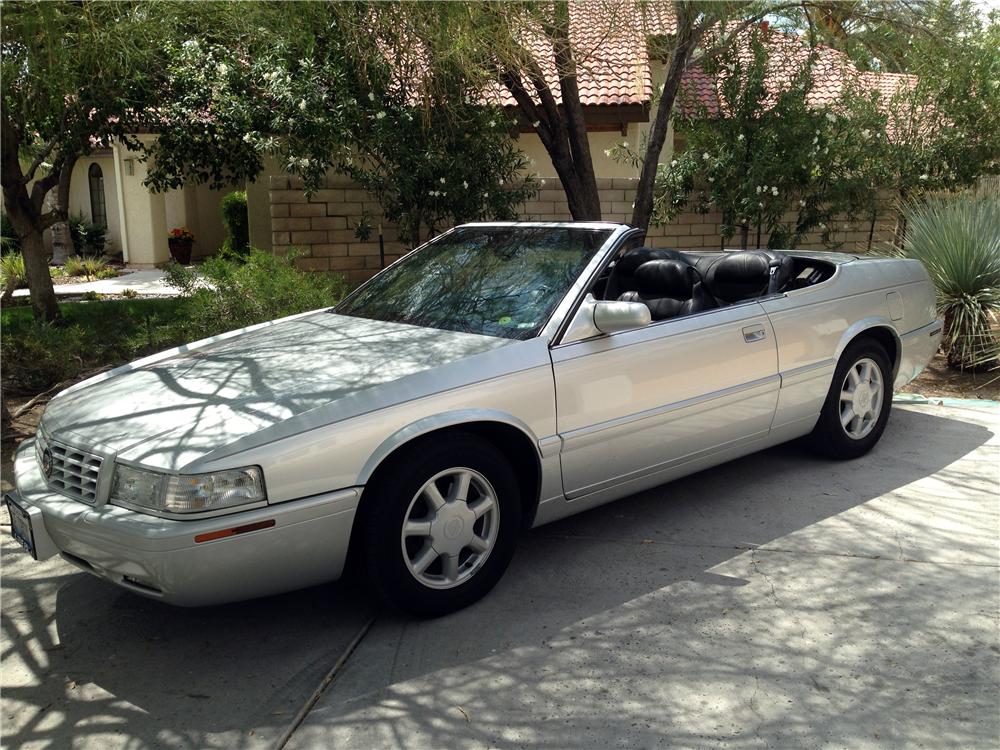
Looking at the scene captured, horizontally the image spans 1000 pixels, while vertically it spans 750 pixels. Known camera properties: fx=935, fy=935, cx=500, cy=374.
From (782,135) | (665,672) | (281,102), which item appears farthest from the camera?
(782,135)

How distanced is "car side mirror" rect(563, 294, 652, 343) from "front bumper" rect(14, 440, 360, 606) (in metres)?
1.28

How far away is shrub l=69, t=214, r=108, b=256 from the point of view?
22.8 meters

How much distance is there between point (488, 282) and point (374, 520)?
1607 mm

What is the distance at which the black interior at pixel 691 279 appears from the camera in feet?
16.5

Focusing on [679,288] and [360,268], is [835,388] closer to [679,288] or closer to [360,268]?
[679,288]

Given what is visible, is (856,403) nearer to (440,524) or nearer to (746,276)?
(746,276)

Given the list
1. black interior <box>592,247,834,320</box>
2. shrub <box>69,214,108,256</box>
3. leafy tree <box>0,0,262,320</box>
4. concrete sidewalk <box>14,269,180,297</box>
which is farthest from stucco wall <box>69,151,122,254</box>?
black interior <box>592,247,834,320</box>

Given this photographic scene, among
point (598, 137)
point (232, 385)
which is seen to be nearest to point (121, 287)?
point (598, 137)

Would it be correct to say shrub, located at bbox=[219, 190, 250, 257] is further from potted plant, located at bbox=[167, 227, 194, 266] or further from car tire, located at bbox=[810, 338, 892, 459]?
car tire, located at bbox=[810, 338, 892, 459]

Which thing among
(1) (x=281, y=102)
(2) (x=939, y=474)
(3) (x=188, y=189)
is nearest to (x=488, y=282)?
(2) (x=939, y=474)

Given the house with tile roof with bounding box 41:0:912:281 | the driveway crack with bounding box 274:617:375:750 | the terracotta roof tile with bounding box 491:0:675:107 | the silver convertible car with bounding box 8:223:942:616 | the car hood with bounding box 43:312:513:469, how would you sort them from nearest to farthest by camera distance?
A: the driveway crack with bounding box 274:617:375:750 < the silver convertible car with bounding box 8:223:942:616 < the car hood with bounding box 43:312:513:469 < the terracotta roof tile with bounding box 491:0:675:107 < the house with tile roof with bounding box 41:0:912:281

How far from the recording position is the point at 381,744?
2.99 meters

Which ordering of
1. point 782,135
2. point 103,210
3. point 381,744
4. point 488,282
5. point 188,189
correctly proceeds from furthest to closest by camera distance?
point 103,210
point 188,189
point 782,135
point 488,282
point 381,744

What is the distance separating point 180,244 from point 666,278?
1860 cm
